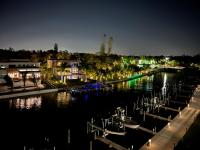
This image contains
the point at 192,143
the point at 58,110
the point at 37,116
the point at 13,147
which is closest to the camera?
the point at 192,143

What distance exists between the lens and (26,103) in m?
40.9

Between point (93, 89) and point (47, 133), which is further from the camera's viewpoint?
point (93, 89)

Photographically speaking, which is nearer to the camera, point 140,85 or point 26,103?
point 26,103

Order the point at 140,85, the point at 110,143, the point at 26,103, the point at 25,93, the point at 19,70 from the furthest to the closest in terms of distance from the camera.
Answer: the point at 140,85 → the point at 19,70 → the point at 25,93 → the point at 26,103 → the point at 110,143

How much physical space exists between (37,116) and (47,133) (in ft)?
26.7

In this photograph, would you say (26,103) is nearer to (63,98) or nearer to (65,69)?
(63,98)

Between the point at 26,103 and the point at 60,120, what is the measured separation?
11910 millimetres

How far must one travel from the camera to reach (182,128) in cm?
2517

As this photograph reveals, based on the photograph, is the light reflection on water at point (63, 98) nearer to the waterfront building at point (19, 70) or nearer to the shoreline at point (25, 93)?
the shoreline at point (25, 93)

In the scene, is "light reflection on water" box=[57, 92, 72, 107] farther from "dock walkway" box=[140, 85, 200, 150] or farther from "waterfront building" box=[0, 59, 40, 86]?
"dock walkway" box=[140, 85, 200, 150]

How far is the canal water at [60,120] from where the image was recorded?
2434cm

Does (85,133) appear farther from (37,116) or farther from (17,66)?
(17,66)

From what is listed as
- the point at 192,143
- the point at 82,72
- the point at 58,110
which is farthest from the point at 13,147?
the point at 82,72

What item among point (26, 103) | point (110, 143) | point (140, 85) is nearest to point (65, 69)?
point (26, 103)
